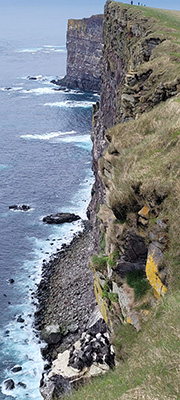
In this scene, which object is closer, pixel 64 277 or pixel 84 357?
pixel 84 357

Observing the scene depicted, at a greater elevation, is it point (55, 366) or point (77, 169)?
point (55, 366)

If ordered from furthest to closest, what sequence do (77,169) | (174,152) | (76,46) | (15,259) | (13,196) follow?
(76,46) < (77,169) < (13,196) < (15,259) < (174,152)

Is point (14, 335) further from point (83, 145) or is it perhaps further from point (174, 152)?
point (83, 145)

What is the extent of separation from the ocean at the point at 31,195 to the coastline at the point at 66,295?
1.28 metres

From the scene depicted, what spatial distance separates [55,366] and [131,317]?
8.93 metres

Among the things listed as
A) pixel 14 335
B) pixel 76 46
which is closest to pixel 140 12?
pixel 14 335

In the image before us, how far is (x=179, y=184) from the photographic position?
51.4ft

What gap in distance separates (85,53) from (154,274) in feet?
570

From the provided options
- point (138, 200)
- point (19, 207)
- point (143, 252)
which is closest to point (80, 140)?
point (19, 207)

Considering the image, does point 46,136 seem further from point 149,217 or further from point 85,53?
point 149,217

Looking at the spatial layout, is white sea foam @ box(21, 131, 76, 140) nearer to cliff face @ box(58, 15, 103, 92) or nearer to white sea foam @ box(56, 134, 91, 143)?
white sea foam @ box(56, 134, 91, 143)

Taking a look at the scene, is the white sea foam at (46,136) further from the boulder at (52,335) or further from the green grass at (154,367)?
the green grass at (154,367)

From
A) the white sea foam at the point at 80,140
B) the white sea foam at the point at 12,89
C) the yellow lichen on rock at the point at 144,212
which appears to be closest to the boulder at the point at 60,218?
the white sea foam at the point at 80,140

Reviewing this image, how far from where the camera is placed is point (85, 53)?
176 metres
